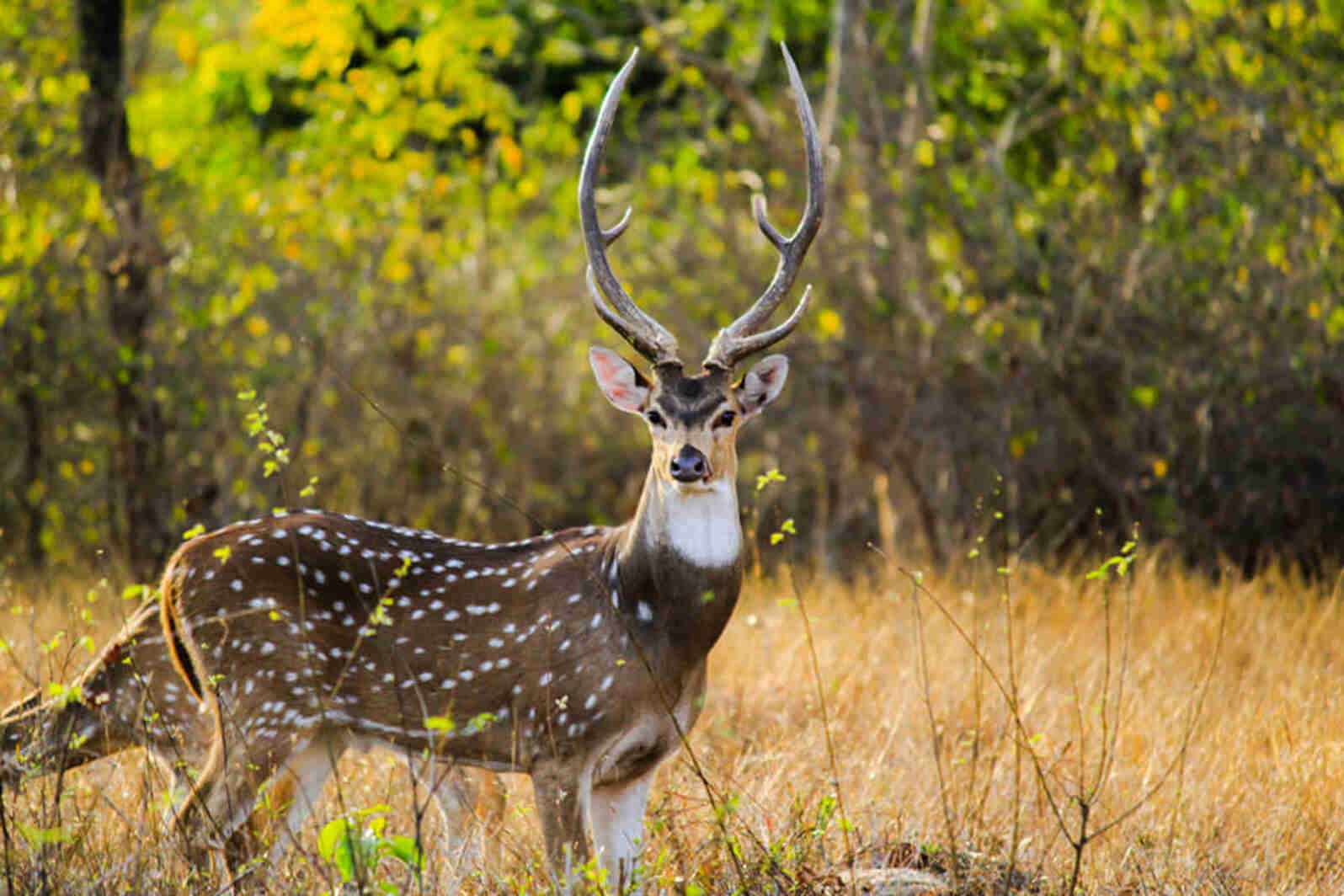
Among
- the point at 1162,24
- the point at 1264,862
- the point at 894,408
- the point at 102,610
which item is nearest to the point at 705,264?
the point at 894,408

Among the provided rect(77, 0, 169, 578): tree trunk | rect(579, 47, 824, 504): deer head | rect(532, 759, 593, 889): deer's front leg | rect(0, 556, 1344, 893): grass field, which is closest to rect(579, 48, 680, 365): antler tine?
rect(579, 47, 824, 504): deer head

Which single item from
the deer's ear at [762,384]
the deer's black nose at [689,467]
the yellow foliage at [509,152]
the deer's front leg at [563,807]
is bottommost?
the deer's front leg at [563,807]

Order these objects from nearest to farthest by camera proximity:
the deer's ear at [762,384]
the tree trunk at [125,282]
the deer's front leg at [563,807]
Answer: the deer's front leg at [563,807], the deer's ear at [762,384], the tree trunk at [125,282]

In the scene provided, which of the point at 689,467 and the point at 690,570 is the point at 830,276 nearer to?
the point at 690,570

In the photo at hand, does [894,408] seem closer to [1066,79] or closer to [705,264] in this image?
[705,264]

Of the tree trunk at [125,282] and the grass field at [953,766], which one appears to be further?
the tree trunk at [125,282]

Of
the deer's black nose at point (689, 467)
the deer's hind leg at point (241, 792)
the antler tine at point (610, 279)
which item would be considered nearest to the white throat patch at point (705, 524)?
the deer's black nose at point (689, 467)

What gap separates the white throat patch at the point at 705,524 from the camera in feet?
16.7

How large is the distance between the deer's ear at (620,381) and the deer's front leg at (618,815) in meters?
1.24

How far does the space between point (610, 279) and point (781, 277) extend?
581 mm

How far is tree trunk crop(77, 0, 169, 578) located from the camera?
30.8 ft

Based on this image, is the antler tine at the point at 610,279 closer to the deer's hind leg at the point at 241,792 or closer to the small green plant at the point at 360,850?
the deer's hind leg at the point at 241,792

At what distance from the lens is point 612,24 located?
12.9 metres

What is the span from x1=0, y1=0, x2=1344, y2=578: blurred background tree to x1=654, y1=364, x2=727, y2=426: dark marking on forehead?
12.0 ft
